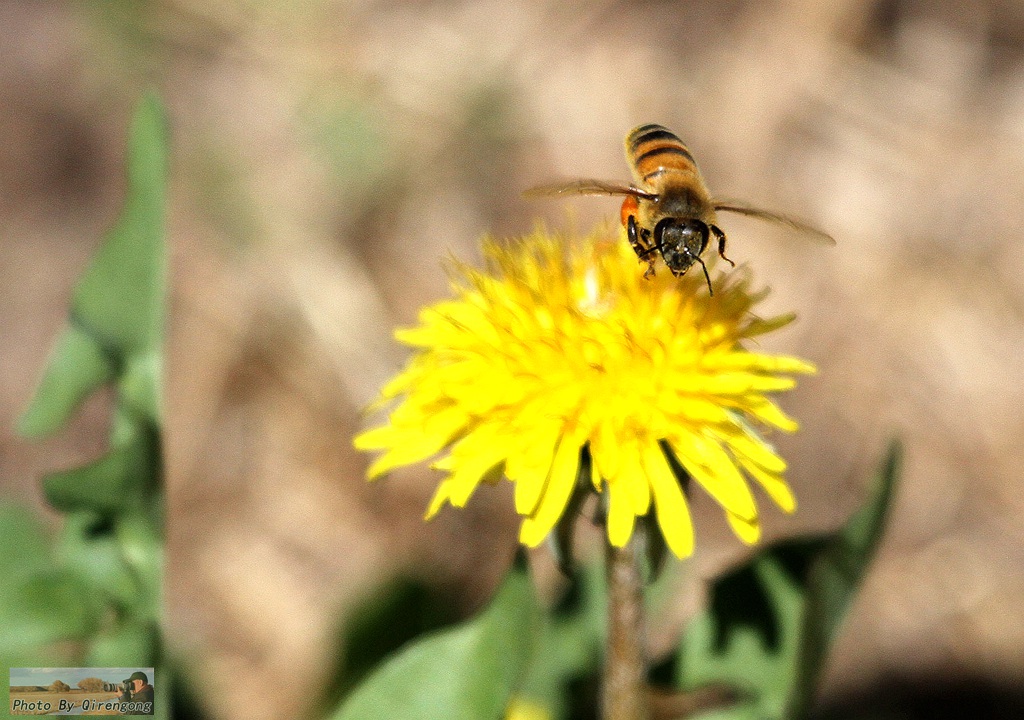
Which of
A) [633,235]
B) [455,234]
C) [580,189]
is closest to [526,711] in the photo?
[633,235]

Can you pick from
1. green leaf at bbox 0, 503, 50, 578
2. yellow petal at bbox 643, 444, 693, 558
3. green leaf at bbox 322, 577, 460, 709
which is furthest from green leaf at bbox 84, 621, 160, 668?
yellow petal at bbox 643, 444, 693, 558

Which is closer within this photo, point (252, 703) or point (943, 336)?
point (252, 703)

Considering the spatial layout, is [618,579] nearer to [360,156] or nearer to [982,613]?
[982,613]

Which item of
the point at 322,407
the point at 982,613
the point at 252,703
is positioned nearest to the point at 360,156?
the point at 322,407

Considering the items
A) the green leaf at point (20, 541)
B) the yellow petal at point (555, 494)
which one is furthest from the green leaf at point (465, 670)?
the green leaf at point (20, 541)

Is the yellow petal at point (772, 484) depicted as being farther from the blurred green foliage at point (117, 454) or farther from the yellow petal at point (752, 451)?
the blurred green foliage at point (117, 454)

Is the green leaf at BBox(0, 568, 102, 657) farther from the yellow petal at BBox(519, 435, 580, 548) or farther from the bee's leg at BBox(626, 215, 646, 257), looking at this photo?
the bee's leg at BBox(626, 215, 646, 257)
